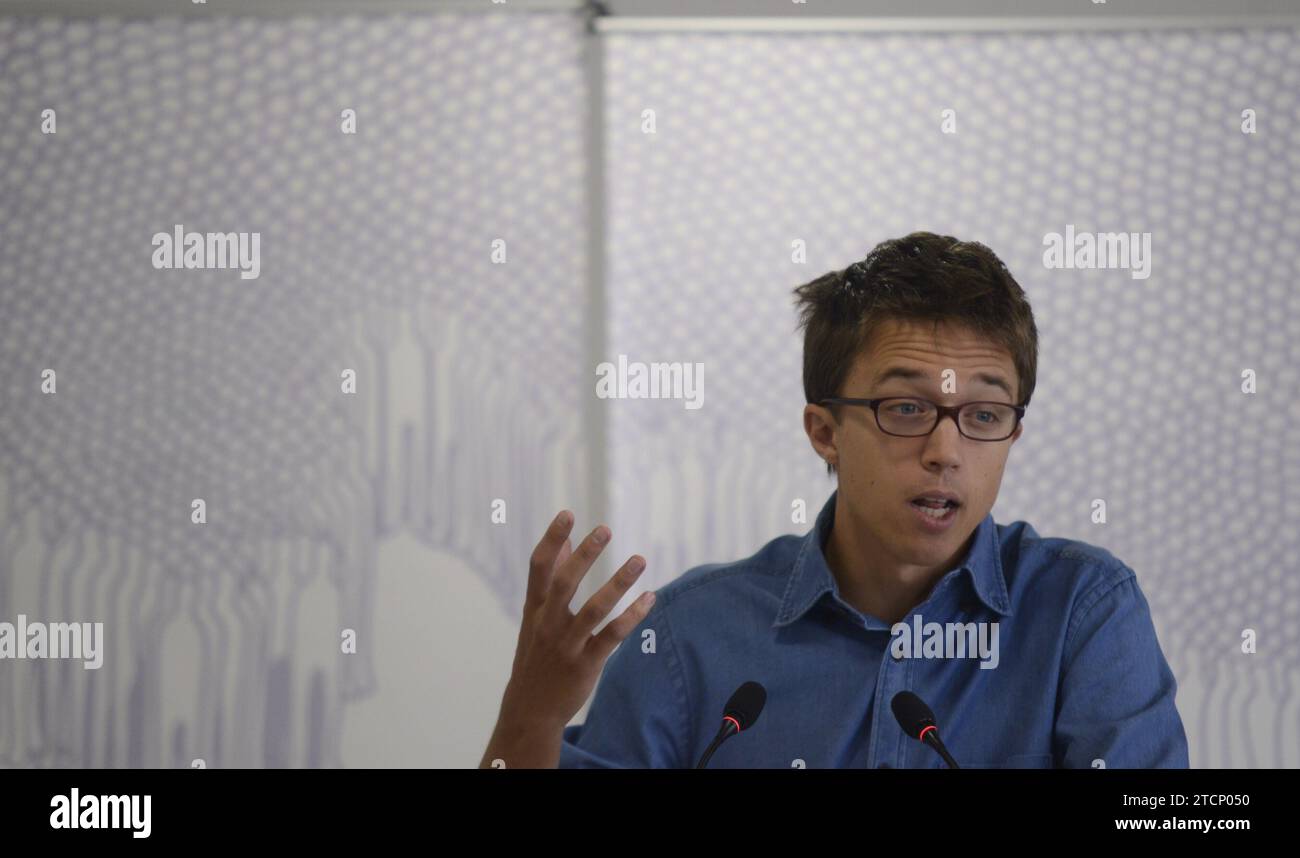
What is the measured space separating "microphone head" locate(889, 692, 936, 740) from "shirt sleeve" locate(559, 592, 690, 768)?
11.7 inches

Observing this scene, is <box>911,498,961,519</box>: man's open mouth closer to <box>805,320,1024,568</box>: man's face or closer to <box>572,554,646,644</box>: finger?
<box>805,320,1024,568</box>: man's face

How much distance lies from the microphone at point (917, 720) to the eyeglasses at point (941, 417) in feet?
1.21

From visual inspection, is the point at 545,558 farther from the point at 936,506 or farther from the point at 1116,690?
the point at 1116,690

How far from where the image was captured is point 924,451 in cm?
146

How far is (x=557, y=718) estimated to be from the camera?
133cm

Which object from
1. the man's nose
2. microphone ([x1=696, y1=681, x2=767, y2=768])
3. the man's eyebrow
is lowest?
microphone ([x1=696, y1=681, x2=767, y2=768])

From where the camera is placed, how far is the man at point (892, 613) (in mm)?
1334

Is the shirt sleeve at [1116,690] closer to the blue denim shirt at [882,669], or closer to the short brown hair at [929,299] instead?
the blue denim shirt at [882,669]

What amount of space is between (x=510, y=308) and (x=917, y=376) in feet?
2.93

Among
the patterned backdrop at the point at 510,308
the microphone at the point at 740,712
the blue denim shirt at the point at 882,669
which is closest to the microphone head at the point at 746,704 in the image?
the microphone at the point at 740,712

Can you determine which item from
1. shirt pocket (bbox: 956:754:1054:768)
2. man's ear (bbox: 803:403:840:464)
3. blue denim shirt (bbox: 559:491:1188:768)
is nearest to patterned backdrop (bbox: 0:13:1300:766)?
man's ear (bbox: 803:403:840:464)

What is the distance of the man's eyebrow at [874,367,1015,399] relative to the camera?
1471 mm

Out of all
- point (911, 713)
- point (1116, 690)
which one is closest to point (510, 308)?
point (911, 713)
